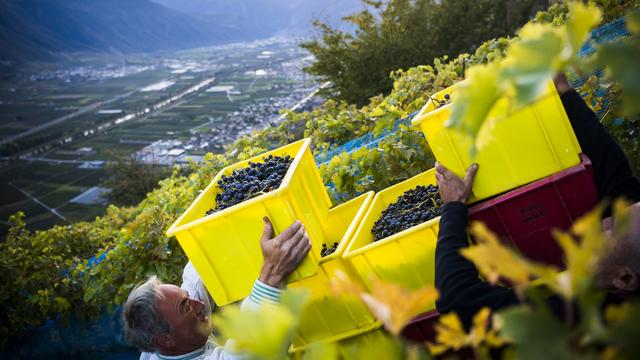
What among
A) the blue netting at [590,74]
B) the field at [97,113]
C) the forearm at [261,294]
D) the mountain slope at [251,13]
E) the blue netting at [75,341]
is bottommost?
the blue netting at [75,341]

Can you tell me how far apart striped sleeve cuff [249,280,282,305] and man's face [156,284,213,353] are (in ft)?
2.35

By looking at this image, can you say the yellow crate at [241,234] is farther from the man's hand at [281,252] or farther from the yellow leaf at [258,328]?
the yellow leaf at [258,328]

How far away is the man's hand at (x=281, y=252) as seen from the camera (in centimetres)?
193

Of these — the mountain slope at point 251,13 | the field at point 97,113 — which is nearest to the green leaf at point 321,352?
the field at point 97,113

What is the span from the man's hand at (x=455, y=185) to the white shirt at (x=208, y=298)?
82cm

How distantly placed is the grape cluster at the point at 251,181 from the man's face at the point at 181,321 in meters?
0.64

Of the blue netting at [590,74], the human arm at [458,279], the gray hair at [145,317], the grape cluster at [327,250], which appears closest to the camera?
the human arm at [458,279]

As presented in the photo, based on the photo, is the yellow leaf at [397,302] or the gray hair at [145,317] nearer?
Answer: the yellow leaf at [397,302]

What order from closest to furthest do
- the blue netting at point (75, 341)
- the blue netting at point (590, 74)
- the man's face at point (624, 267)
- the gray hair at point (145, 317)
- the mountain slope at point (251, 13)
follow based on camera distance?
the man's face at point (624, 267), the gray hair at point (145, 317), the blue netting at point (590, 74), the blue netting at point (75, 341), the mountain slope at point (251, 13)

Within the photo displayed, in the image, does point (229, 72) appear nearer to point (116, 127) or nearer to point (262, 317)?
point (116, 127)

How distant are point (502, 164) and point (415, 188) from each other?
2.10ft

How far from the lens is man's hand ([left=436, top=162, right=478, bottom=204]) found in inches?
77.6

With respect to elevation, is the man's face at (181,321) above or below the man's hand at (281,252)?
below

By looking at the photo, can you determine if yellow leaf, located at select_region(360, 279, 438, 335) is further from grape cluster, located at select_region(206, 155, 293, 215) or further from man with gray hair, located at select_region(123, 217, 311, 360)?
man with gray hair, located at select_region(123, 217, 311, 360)
